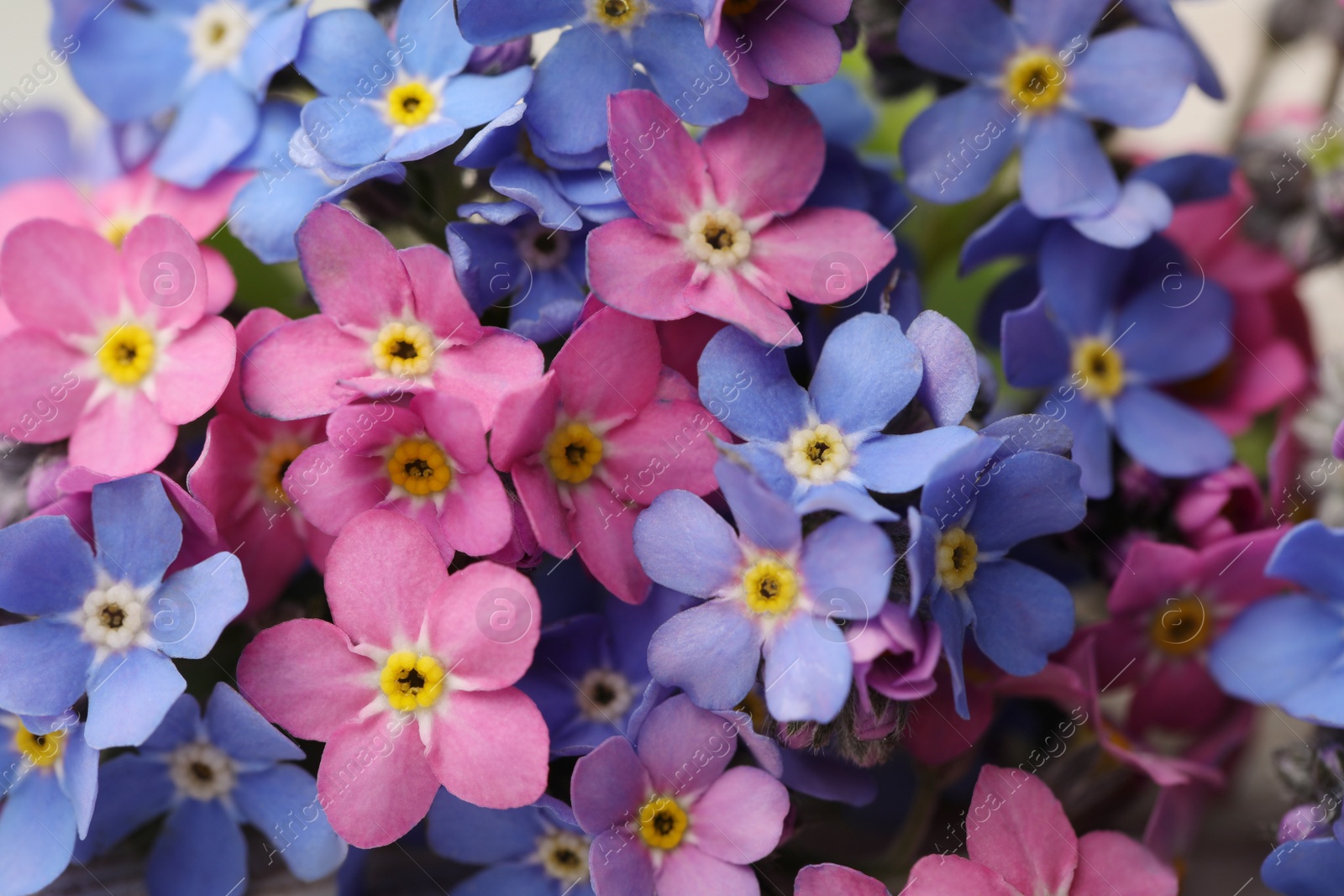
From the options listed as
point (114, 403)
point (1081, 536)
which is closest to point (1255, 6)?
point (1081, 536)

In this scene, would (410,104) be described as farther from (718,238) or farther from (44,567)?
(44,567)

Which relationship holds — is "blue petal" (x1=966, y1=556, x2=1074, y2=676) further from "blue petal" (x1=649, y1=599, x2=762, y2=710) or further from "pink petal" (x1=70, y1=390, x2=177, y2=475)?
"pink petal" (x1=70, y1=390, x2=177, y2=475)

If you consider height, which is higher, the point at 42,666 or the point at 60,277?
the point at 60,277

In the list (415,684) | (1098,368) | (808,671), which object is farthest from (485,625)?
(1098,368)

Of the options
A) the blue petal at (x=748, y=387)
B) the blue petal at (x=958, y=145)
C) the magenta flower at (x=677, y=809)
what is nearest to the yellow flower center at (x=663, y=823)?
the magenta flower at (x=677, y=809)

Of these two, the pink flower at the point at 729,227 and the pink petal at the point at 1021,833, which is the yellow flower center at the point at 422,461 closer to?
the pink flower at the point at 729,227

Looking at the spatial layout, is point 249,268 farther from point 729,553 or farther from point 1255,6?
point 1255,6
